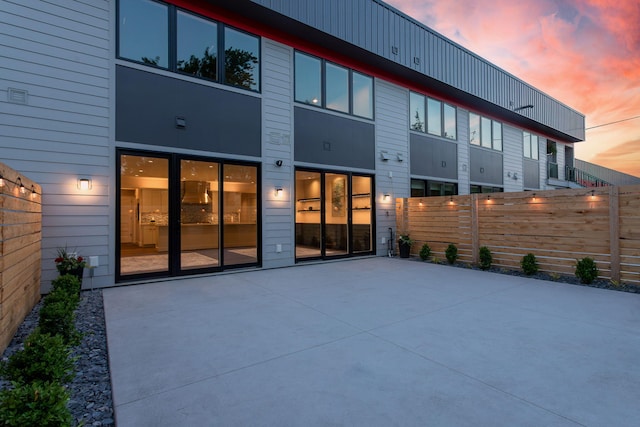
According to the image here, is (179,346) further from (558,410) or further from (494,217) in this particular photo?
(494,217)

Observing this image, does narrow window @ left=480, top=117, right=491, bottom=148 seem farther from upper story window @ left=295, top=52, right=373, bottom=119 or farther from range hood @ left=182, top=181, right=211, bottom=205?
range hood @ left=182, top=181, right=211, bottom=205

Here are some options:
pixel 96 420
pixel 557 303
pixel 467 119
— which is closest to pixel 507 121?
pixel 467 119

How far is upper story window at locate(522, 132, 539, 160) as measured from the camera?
44.6 feet

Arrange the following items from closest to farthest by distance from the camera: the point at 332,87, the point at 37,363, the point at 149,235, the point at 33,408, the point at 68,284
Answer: the point at 33,408
the point at 37,363
the point at 68,284
the point at 149,235
the point at 332,87

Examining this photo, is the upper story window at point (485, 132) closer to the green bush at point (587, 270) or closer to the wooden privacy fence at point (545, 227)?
the wooden privacy fence at point (545, 227)

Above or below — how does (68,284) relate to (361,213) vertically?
below

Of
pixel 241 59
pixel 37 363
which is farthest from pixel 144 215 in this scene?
pixel 37 363

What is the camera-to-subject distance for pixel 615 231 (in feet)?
Answer: 17.3

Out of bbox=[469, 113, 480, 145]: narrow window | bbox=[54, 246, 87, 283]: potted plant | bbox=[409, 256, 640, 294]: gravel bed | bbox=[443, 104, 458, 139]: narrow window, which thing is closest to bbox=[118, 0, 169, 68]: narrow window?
bbox=[54, 246, 87, 283]: potted plant

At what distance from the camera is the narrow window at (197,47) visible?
5859mm

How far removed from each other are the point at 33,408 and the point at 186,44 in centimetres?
606

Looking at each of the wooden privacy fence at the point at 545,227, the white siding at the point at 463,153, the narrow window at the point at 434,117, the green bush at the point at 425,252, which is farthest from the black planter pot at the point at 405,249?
the narrow window at the point at 434,117

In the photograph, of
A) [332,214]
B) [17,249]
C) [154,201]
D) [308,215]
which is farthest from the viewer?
[332,214]

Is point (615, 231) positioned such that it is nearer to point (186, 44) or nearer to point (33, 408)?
point (33, 408)
